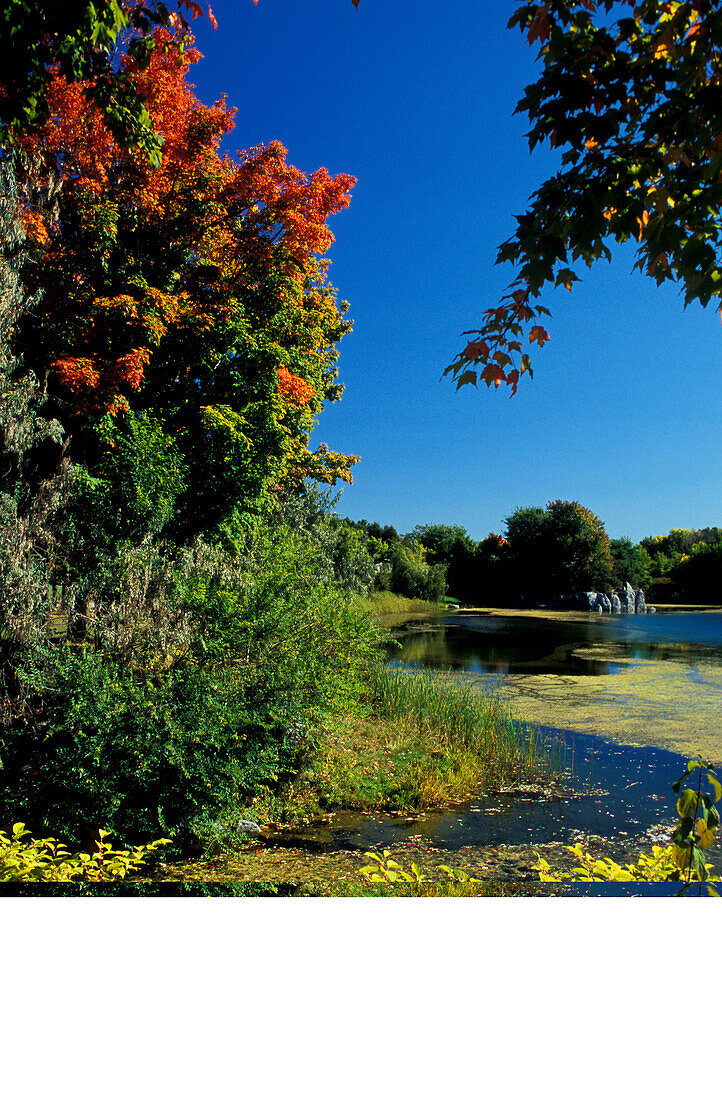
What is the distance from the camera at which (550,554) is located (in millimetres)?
5277

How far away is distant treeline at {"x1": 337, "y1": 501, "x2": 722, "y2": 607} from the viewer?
165 inches

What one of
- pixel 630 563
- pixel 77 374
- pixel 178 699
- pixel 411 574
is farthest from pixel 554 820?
pixel 411 574

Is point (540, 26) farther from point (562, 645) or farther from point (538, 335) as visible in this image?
point (562, 645)

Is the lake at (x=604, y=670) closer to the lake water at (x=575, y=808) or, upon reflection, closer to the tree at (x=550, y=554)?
the lake water at (x=575, y=808)

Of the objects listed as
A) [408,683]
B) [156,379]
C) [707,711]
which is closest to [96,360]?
[156,379]

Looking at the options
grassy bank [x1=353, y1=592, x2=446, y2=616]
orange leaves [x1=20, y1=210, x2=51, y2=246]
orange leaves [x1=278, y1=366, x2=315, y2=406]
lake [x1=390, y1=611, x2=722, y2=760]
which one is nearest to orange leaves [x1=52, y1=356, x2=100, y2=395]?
orange leaves [x1=20, y1=210, x2=51, y2=246]

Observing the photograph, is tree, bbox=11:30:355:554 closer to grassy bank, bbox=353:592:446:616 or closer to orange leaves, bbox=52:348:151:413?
orange leaves, bbox=52:348:151:413

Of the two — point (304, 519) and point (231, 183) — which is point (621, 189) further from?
point (304, 519)

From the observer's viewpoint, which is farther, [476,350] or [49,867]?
[49,867]

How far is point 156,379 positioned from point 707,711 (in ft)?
A: 20.2

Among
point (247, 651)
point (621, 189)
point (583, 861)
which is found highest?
point (621, 189)

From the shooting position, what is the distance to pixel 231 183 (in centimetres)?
540

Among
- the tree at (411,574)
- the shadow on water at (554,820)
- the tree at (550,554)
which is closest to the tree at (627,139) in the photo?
the shadow on water at (554,820)

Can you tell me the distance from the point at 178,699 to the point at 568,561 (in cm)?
341
